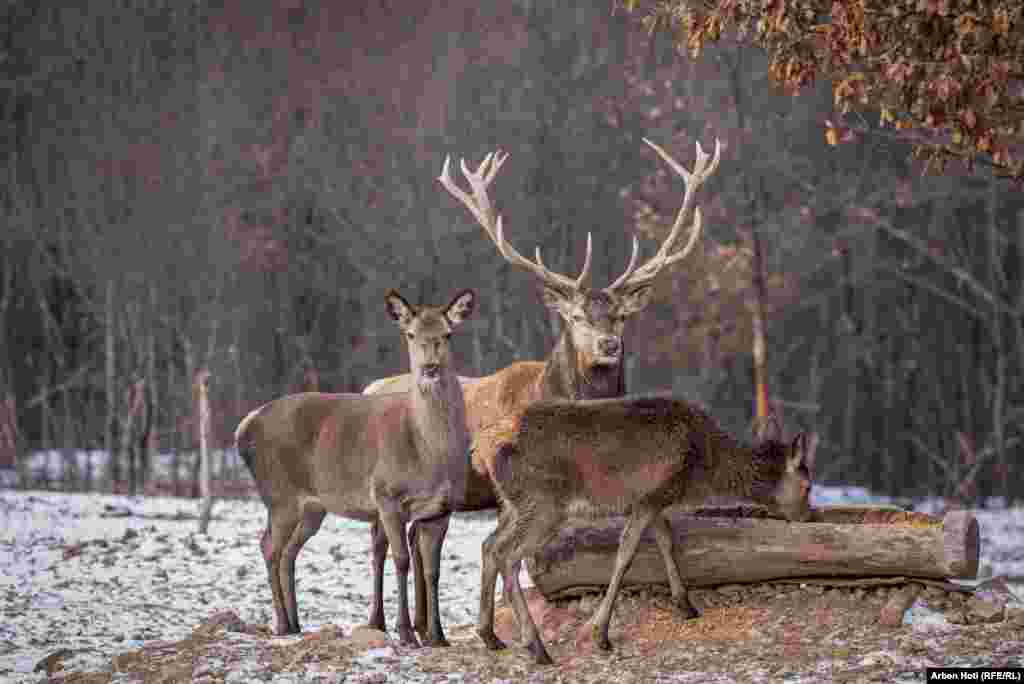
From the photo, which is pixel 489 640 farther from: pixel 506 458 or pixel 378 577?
pixel 378 577

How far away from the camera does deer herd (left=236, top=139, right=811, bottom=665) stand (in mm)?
8812

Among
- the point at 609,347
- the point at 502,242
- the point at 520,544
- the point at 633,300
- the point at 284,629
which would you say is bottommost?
the point at 284,629

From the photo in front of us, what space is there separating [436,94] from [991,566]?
15.7 metres

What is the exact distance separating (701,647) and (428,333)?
2518 millimetres

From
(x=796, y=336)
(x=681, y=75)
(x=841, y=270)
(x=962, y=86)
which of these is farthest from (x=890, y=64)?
(x=796, y=336)

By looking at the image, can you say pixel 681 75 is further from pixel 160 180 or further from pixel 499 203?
pixel 160 180

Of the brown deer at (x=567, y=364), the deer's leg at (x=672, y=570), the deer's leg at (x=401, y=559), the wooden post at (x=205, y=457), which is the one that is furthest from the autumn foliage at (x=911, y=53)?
the wooden post at (x=205, y=457)

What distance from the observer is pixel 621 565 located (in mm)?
8852

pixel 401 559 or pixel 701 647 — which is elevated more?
pixel 401 559

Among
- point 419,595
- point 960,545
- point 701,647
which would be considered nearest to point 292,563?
point 419,595

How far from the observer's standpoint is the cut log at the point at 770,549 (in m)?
8.93

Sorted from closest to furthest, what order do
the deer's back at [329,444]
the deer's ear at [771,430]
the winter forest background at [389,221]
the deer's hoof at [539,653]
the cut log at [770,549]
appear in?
the deer's hoof at [539,653] → the cut log at [770,549] → the deer's ear at [771,430] → the deer's back at [329,444] → the winter forest background at [389,221]

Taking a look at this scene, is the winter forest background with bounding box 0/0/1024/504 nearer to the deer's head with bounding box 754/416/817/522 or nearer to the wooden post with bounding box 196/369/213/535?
the wooden post with bounding box 196/369/213/535

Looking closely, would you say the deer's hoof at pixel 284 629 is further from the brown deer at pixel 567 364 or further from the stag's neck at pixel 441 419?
the stag's neck at pixel 441 419
